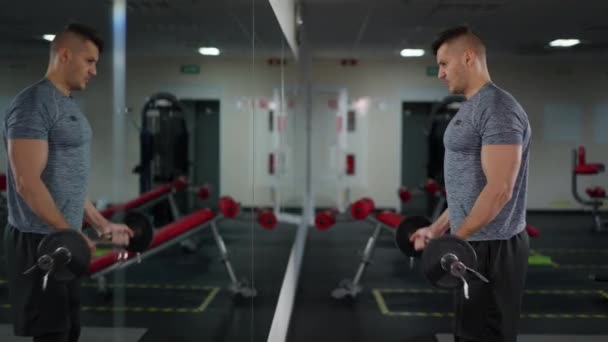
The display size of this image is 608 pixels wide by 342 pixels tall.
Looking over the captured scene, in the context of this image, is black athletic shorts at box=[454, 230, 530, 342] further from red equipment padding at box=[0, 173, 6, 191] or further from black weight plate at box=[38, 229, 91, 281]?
red equipment padding at box=[0, 173, 6, 191]

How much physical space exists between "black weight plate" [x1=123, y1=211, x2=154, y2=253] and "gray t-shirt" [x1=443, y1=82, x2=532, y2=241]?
3.73ft

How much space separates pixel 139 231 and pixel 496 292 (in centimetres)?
132

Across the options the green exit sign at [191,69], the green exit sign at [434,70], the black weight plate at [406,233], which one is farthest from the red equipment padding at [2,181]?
the green exit sign at [434,70]

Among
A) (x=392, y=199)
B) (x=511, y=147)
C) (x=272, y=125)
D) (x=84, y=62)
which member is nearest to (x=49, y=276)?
(x=84, y=62)

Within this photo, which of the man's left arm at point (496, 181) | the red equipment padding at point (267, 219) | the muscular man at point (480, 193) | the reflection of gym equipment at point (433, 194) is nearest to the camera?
the man's left arm at point (496, 181)

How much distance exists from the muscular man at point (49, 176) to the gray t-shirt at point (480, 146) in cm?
131

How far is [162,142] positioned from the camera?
1273 millimetres

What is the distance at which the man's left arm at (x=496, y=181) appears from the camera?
1.61m

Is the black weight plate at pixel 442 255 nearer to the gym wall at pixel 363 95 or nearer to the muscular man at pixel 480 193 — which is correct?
the muscular man at pixel 480 193

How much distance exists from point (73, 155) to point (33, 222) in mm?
87

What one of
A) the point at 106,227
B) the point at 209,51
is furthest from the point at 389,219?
the point at 106,227

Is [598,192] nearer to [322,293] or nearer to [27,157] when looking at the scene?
[322,293]

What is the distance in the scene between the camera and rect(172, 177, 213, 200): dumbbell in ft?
4.31

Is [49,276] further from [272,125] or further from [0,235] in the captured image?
[272,125]
